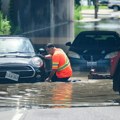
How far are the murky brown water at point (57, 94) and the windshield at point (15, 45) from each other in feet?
5.11

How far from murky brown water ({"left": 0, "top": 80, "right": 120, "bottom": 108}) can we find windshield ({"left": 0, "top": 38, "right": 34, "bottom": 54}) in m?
1.56

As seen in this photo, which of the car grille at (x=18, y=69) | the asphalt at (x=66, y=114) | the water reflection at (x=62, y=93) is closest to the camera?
the asphalt at (x=66, y=114)

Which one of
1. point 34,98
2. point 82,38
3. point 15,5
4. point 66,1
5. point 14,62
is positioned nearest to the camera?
point 34,98

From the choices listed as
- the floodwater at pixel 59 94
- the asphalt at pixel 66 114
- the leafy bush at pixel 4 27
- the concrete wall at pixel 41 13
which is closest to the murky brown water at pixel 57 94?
the floodwater at pixel 59 94

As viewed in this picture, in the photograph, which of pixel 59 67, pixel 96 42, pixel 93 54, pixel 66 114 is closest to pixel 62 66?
pixel 59 67

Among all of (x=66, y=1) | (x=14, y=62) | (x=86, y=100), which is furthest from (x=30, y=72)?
(x=66, y=1)

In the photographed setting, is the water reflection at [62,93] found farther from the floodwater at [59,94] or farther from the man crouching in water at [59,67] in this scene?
the man crouching in water at [59,67]

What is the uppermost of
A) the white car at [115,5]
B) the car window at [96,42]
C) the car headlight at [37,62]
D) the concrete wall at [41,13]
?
the car headlight at [37,62]

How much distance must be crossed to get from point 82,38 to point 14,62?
4.99m

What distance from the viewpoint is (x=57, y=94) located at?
14.0 meters

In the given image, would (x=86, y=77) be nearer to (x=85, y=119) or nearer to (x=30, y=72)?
(x=30, y=72)

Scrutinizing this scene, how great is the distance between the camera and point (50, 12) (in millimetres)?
50188

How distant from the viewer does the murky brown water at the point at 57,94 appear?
12.6m

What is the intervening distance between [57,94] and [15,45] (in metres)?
3.78
